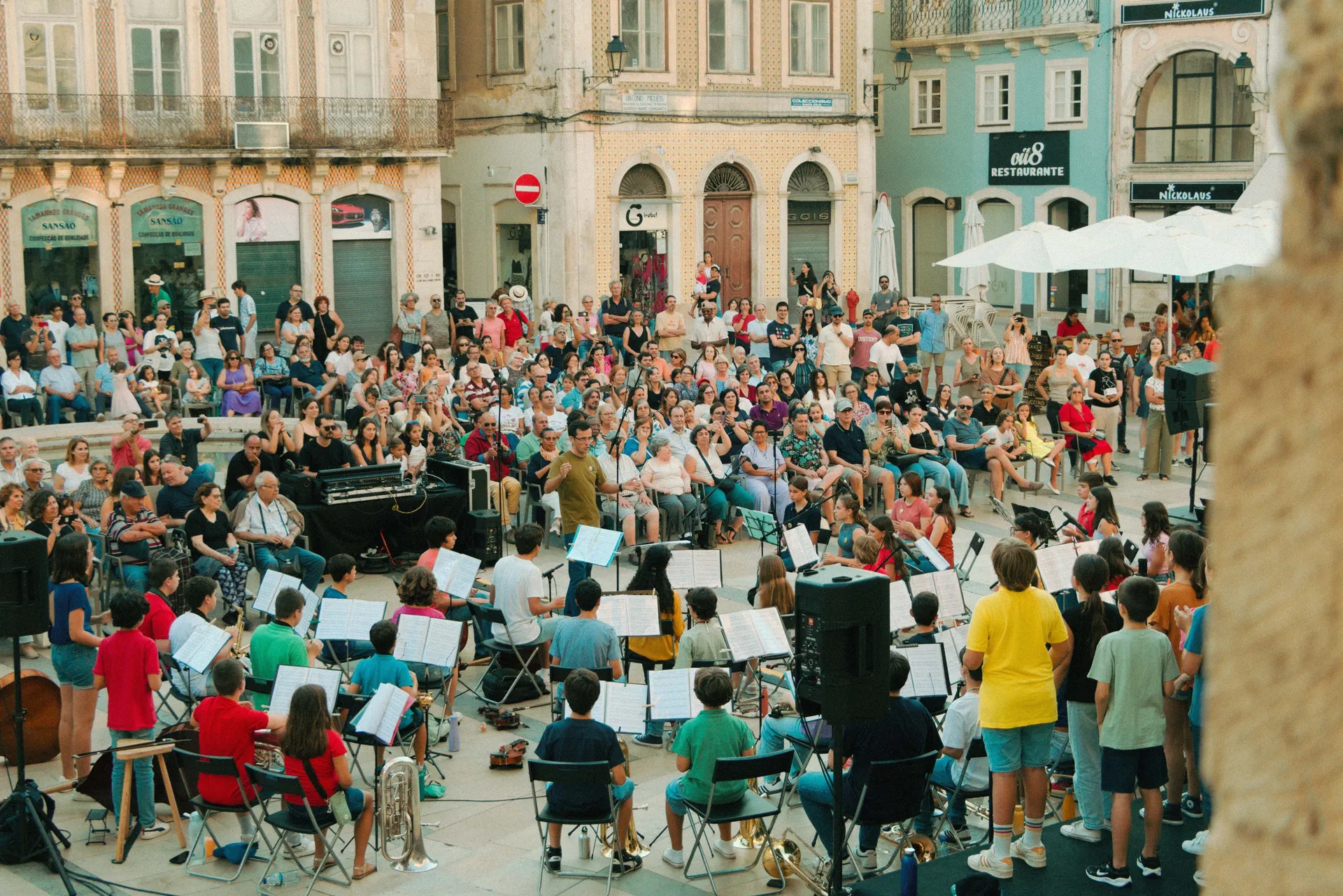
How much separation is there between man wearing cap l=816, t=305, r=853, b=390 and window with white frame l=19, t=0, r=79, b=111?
11738mm

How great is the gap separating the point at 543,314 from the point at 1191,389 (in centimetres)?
1218

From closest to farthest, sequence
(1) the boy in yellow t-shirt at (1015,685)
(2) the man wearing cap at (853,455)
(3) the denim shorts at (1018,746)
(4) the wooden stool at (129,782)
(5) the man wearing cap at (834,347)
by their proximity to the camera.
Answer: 1. (1) the boy in yellow t-shirt at (1015,685)
2. (3) the denim shorts at (1018,746)
3. (4) the wooden stool at (129,782)
4. (2) the man wearing cap at (853,455)
5. (5) the man wearing cap at (834,347)

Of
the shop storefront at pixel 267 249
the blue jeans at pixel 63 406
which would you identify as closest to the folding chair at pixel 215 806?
the blue jeans at pixel 63 406

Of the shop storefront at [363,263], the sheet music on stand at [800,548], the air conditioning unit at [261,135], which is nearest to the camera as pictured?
the sheet music on stand at [800,548]

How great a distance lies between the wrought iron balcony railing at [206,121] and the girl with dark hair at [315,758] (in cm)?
1807

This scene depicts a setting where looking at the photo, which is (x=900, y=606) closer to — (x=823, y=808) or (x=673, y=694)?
(x=673, y=694)

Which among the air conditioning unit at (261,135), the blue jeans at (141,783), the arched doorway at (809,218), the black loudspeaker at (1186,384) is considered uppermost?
the air conditioning unit at (261,135)

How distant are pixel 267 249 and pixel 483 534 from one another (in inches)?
518

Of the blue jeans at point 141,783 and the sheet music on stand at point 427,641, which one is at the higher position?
the sheet music on stand at point 427,641

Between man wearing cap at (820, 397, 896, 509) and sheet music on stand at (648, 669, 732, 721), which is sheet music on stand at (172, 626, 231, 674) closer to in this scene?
sheet music on stand at (648, 669, 732, 721)

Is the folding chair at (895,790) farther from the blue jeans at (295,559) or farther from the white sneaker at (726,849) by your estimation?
the blue jeans at (295,559)

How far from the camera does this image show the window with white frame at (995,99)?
34.9 meters

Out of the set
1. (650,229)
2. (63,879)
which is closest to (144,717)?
(63,879)

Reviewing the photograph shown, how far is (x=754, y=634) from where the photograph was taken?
9.77 metres
